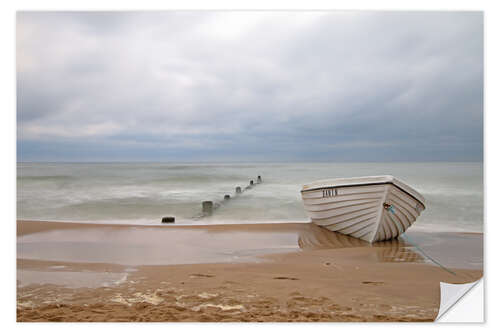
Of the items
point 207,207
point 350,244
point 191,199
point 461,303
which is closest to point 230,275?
point 461,303

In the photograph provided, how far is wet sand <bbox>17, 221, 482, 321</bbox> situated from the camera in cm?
233

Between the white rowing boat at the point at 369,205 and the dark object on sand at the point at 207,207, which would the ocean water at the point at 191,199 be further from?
the white rowing boat at the point at 369,205

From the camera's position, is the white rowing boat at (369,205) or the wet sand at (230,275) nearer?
the wet sand at (230,275)

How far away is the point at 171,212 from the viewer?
23.7 ft

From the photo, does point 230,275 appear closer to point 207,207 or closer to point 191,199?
point 207,207

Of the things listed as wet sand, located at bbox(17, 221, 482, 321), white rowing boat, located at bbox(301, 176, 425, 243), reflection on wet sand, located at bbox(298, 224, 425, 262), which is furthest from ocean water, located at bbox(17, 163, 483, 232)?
reflection on wet sand, located at bbox(298, 224, 425, 262)

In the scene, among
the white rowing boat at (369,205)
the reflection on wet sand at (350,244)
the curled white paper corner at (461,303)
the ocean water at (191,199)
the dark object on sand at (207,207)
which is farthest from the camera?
the dark object on sand at (207,207)

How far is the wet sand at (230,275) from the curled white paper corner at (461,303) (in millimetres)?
71

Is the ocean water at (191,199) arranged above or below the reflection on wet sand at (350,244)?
above

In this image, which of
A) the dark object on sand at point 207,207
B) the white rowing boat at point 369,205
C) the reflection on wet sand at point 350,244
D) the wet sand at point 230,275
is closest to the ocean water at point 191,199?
the dark object on sand at point 207,207

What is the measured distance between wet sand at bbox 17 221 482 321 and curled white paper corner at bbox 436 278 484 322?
7 centimetres

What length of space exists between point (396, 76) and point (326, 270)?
7.50 feet

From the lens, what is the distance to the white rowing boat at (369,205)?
3.99m
